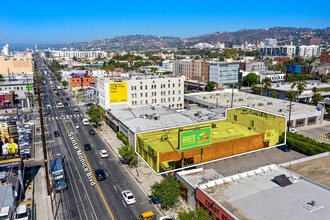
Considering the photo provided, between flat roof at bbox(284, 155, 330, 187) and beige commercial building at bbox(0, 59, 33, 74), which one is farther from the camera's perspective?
beige commercial building at bbox(0, 59, 33, 74)

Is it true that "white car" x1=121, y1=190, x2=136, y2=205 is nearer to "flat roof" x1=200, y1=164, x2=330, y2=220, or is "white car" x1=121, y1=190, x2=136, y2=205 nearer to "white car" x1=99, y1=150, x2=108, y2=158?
"flat roof" x1=200, y1=164, x2=330, y2=220

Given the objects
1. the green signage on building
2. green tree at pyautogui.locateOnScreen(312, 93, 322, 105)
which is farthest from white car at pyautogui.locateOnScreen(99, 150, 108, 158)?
green tree at pyautogui.locateOnScreen(312, 93, 322, 105)

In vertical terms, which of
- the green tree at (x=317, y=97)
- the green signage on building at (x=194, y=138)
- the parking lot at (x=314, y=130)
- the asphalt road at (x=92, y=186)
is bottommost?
the asphalt road at (x=92, y=186)

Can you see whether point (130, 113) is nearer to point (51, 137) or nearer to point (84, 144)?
point (84, 144)

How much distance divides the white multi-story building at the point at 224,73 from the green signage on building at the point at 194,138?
104 metres

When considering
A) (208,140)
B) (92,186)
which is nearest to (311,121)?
(208,140)

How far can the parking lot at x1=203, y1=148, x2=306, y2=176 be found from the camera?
132ft

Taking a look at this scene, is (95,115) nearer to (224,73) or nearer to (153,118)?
(153,118)

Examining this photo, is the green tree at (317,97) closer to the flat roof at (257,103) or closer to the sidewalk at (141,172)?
the flat roof at (257,103)

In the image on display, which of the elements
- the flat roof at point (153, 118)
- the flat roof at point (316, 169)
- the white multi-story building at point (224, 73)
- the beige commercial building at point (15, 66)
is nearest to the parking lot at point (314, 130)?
the flat roof at point (153, 118)

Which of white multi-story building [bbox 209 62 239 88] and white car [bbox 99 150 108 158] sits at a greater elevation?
white multi-story building [bbox 209 62 239 88]

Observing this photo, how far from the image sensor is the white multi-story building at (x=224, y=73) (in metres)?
130

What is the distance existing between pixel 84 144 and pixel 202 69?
100444mm

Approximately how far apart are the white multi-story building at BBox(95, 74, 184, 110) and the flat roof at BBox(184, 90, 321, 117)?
1141 centimetres
